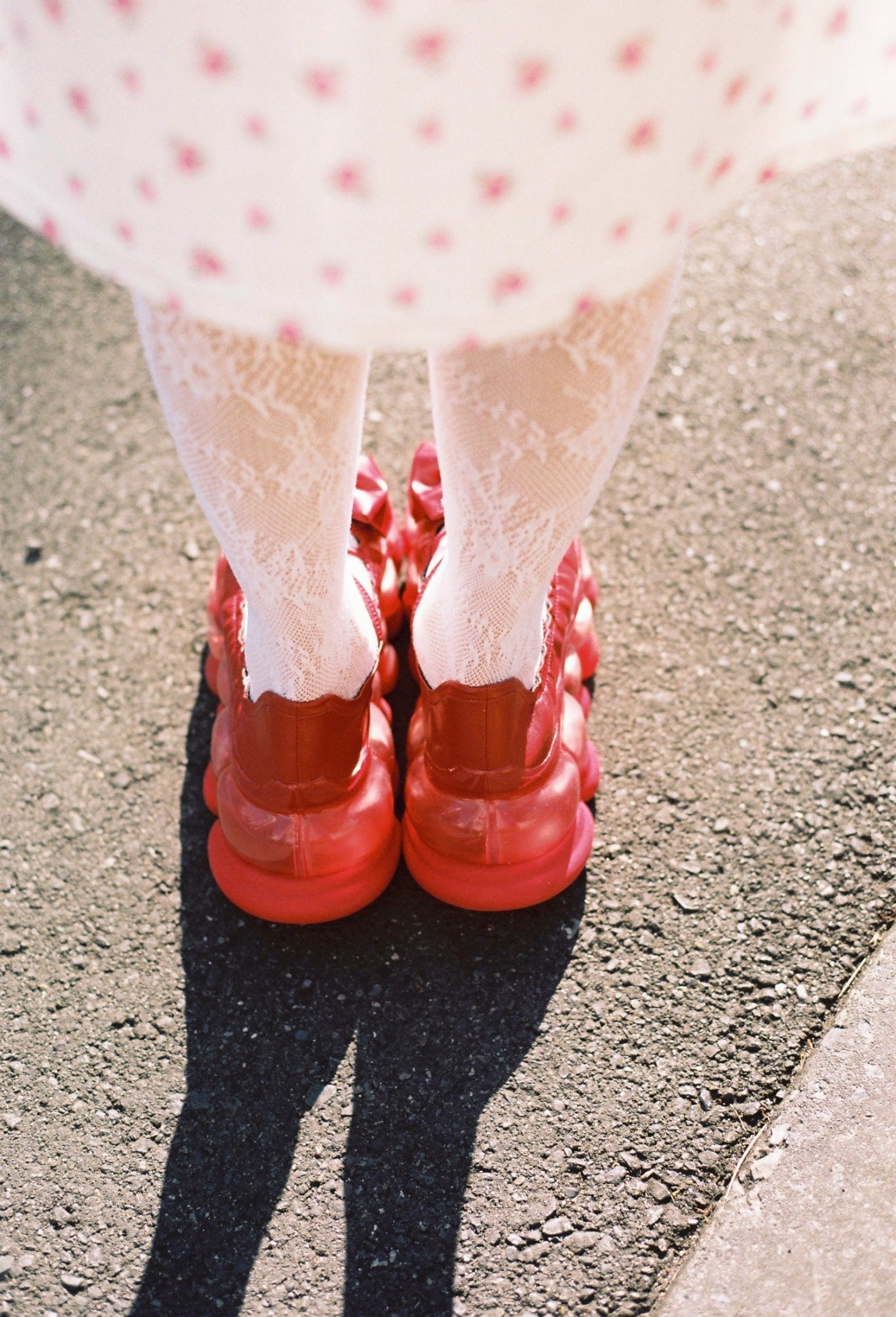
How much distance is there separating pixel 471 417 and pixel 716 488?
978mm

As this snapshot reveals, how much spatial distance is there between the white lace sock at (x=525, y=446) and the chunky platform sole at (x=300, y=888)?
0.31 m

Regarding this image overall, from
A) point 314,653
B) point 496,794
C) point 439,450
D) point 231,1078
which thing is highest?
point 439,450

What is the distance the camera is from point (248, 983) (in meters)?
1.30

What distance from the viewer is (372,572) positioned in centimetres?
147

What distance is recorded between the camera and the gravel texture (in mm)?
1135

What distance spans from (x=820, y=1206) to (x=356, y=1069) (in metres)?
0.51

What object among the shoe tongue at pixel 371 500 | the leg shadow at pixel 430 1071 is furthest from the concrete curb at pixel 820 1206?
the shoe tongue at pixel 371 500

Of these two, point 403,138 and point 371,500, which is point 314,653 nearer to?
point 371,500

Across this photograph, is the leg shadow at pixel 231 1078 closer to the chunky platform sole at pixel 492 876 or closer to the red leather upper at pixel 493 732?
the chunky platform sole at pixel 492 876

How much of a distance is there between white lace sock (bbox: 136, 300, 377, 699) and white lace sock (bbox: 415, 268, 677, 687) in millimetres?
100

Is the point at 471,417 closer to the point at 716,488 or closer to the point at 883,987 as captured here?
the point at 883,987

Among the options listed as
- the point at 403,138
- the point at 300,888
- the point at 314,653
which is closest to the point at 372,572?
the point at 314,653

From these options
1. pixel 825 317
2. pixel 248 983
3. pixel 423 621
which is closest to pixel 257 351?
pixel 423 621

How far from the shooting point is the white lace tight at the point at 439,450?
0.87m
